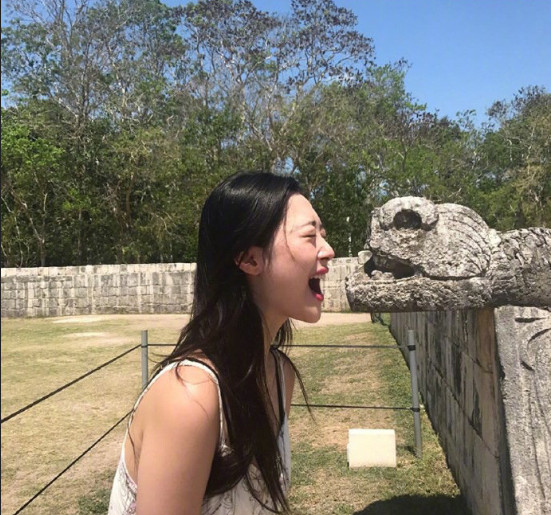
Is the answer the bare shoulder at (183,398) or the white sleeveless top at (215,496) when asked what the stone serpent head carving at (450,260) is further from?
the bare shoulder at (183,398)

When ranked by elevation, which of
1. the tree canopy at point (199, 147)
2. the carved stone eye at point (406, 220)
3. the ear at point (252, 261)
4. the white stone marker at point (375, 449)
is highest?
the tree canopy at point (199, 147)

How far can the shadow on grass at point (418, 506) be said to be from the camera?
10.6 ft

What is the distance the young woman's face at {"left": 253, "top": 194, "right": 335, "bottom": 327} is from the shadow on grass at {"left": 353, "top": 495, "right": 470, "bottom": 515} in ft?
8.53

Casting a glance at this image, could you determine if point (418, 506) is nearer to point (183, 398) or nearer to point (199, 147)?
point (183, 398)

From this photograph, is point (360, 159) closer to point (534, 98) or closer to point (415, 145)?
point (415, 145)

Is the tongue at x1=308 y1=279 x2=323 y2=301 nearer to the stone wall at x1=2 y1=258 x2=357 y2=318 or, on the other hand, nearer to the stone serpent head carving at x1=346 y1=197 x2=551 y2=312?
the stone serpent head carving at x1=346 y1=197 x2=551 y2=312

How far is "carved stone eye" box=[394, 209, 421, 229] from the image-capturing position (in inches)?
81.0

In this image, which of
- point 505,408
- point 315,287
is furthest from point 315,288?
point 505,408

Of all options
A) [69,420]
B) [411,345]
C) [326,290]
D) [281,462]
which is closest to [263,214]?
[281,462]

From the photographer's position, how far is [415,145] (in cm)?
2152

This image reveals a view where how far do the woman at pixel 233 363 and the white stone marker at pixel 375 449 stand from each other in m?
3.15

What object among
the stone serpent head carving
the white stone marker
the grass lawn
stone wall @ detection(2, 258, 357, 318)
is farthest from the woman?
stone wall @ detection(2, 258, 357, 318)

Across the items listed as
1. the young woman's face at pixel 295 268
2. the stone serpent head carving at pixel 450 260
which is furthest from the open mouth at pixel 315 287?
the stone serpent head carving at pixel 450 260

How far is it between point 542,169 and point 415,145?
14.6 feet
